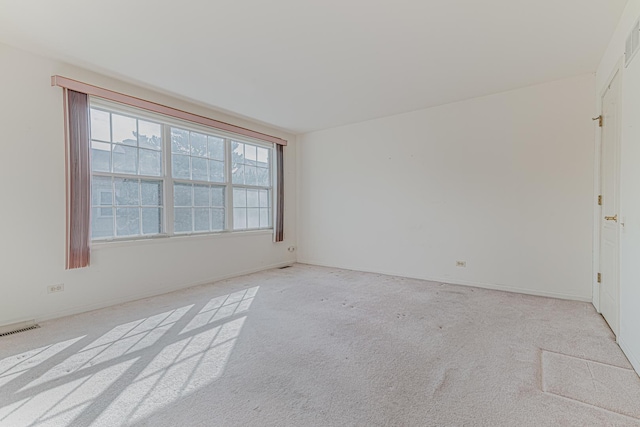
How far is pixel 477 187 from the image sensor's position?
13.4 feet

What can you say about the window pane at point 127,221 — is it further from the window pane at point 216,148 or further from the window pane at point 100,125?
the window pane at point 216,148

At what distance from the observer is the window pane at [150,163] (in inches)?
147

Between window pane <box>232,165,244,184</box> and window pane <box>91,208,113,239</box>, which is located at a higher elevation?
window pane <box>232,165,244,184</box>

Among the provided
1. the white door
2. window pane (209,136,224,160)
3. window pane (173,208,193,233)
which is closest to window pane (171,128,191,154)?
window pane (209,136,224,160)

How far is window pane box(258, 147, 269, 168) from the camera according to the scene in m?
5.39

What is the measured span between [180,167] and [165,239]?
40.2 inches

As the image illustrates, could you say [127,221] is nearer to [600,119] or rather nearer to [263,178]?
[263,178]

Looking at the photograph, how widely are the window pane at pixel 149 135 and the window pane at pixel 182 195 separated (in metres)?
0.57

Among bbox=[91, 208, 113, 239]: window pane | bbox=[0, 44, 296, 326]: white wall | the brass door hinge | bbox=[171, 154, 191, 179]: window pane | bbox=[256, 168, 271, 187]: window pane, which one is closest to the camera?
bbox=[0, 44, 296, 326]: white wall

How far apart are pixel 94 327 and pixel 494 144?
501 cm

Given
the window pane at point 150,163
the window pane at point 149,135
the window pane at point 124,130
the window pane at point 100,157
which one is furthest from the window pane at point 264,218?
the window pane at point 100,157

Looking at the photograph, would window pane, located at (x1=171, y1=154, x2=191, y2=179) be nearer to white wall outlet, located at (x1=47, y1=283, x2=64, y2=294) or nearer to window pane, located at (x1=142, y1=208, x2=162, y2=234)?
window pane, located at (x1=142, y1=208, x2=162, y2=234)

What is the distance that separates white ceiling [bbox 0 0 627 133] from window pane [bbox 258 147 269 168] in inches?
61.6

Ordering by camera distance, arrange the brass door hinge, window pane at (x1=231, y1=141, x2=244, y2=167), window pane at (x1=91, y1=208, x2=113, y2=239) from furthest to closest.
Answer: window pane at (x1=231, y1=141, x2=244, y2=167)
window pane at (x1=91, y1=208, x2=113, y2=239)
the brass door hinge
